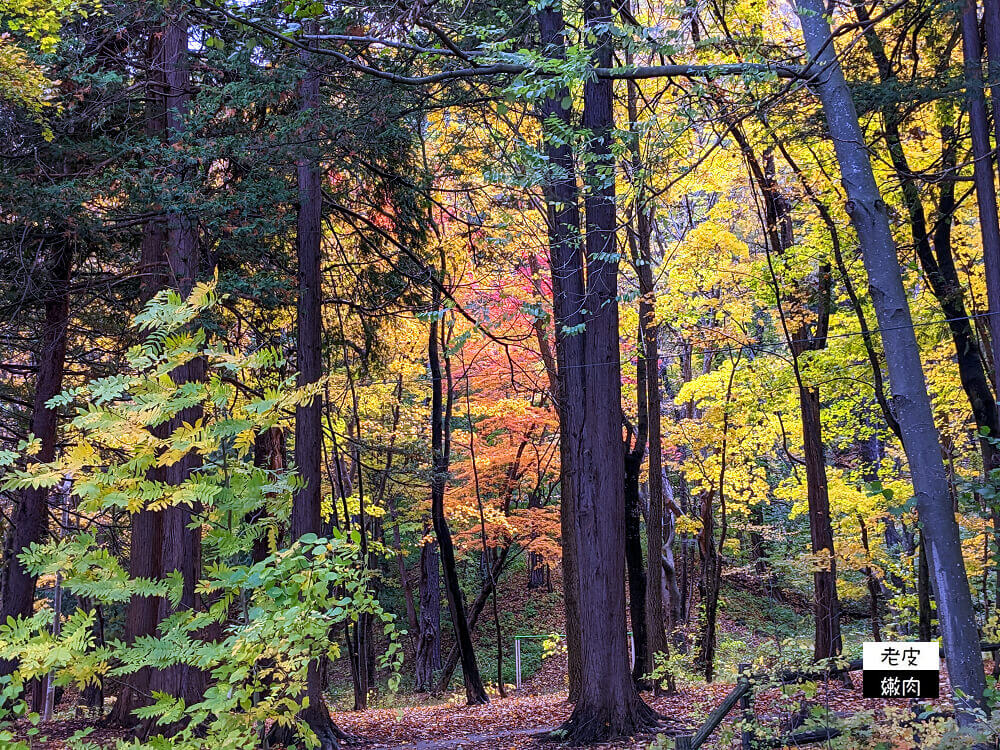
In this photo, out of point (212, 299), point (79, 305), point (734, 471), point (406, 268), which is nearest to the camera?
point (212, 299)

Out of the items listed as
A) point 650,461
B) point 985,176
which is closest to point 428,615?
point 650,461

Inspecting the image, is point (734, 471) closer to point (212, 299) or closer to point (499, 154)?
point (499, 154)

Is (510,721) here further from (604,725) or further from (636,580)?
(604,725)

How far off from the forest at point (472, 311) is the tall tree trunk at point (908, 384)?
0.03 m

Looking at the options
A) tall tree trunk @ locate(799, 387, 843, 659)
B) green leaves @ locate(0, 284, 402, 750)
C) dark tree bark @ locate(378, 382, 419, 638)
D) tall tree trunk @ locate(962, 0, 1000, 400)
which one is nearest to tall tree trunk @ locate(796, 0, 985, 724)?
tall tree trunk @ locate(962, 0, 1000, 400)

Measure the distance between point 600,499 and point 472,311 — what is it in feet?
9.36

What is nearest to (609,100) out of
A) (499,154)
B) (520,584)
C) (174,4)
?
(499,154)

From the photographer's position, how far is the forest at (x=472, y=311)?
307 cm

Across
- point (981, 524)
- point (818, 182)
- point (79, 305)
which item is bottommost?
point (981, 524)

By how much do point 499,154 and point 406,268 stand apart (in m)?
2.29

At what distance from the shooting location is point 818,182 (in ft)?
37.5

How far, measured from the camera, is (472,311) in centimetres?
961

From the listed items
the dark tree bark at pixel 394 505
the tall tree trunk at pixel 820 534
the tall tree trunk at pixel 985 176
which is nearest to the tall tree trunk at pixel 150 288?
the dark tree bark at pixel 394 505

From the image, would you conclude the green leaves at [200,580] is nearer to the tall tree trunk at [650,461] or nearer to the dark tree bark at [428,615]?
the tall tree trunk at [650,461]
